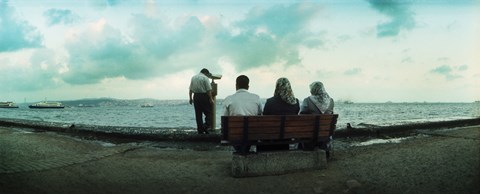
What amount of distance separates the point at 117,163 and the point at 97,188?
1.74 meters

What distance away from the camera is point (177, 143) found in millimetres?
9289

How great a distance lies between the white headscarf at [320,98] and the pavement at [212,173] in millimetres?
1127

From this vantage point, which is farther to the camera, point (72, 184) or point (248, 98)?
point (248, 98)

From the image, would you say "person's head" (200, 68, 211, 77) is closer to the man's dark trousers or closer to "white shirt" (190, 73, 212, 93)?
"white shirt" (190, 73, 212, 93)

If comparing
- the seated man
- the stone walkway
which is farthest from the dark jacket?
the stone walkway

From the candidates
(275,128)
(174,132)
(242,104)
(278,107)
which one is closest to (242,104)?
(242,104)

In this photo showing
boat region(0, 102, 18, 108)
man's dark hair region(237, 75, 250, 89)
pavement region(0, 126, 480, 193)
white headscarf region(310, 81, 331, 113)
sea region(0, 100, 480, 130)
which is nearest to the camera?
pavement region(0, 126, 480, 193)

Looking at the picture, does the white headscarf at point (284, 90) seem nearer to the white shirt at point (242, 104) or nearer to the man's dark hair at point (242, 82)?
the white shirt at point (242, 104)

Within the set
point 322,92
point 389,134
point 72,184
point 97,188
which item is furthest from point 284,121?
point 389,134

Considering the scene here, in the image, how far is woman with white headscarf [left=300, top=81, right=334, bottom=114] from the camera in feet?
20.4

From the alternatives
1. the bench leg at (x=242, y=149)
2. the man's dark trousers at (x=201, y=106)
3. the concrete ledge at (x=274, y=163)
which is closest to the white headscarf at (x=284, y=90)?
the concrete ledge at (x=274, y=163)

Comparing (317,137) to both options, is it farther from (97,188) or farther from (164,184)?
(97,188)

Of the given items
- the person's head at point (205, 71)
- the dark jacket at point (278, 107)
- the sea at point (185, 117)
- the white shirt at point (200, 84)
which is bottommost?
the sea at point (185, 117)

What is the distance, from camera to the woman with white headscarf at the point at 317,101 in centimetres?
622
